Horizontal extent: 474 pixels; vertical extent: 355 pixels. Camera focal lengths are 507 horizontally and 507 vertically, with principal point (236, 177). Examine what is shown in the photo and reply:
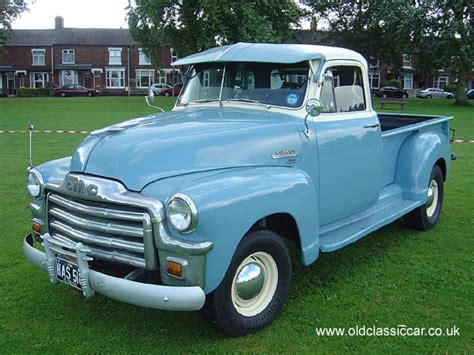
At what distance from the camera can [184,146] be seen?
3576mm

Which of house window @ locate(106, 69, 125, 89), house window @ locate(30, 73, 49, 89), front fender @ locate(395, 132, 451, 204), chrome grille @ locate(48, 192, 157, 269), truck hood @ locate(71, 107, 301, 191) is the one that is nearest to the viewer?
chrome grille @ locate(48, 192, 157, 269)

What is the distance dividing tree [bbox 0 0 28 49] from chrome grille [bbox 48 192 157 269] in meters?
37.3

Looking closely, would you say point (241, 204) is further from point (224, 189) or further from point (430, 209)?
point (430, 209)

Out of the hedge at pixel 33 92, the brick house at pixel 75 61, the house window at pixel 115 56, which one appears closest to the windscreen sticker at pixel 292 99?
the hedge at pixel 33 92

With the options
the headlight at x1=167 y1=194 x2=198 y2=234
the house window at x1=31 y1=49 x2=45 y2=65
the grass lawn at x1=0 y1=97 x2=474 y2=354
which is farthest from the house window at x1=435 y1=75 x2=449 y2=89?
the headlight at x1=167 y1=194 x2=198 y2=234

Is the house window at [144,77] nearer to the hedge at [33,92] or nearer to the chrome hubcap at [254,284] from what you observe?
the hedge at [33,92]

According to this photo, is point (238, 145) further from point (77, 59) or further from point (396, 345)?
point (77, 59)

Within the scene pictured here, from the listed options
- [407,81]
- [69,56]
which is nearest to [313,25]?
[407,81]

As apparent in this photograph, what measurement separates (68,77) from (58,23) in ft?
20.5

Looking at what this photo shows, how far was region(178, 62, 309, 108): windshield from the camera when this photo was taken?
4359 mm

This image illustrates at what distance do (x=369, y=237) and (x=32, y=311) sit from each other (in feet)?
12.0

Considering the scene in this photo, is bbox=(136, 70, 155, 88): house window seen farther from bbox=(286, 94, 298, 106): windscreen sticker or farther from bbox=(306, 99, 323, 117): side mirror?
bbox=(306, 99, 323, 117): side mirror

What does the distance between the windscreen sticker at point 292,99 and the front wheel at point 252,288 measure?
49.4 inches

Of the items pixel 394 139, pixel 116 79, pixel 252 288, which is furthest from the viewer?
pixel 116 79
